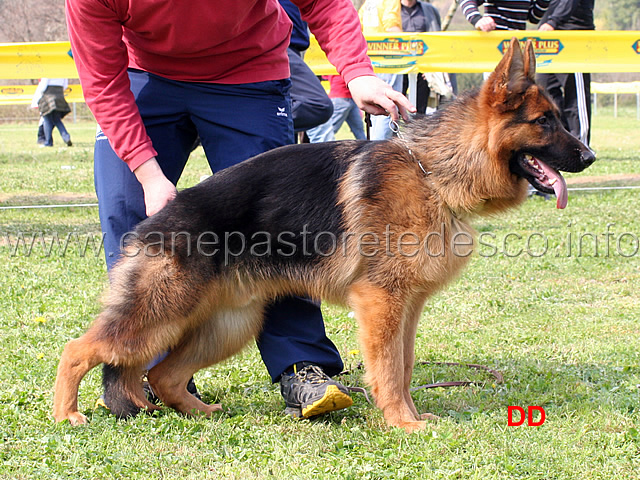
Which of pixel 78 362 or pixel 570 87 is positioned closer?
pixel 78 362

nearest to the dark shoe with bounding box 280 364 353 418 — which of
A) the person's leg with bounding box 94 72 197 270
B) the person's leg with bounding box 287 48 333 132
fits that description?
the person's leg with bounding box 94 72 197 270

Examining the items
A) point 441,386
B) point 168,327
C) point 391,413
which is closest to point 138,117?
point 168,327

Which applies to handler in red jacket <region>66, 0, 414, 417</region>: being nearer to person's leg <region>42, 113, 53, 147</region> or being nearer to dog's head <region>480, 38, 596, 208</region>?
dog's head <region>480, 38, 596, 208</region>

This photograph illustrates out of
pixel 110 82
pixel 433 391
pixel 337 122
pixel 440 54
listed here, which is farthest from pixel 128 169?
pixel 440 54

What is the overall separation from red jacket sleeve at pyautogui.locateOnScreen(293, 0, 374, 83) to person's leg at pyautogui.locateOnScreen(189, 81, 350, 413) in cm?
32

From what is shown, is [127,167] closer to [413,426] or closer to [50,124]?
[413,426]

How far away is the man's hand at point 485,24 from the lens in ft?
26.8

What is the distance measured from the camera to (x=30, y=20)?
32.8 m

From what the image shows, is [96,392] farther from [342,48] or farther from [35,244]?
[35,244]

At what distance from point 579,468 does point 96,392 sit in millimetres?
2379

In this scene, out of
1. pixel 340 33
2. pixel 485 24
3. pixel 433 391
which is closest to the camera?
pixel 340 33

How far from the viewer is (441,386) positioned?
3590 millimetres

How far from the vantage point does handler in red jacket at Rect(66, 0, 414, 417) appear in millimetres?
2990

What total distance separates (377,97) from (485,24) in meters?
5.72
